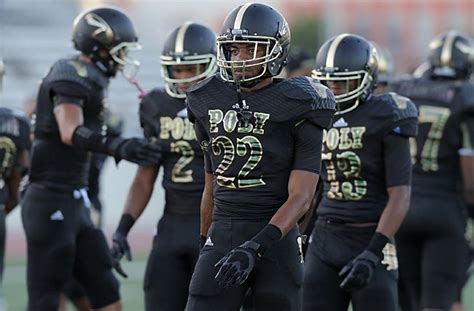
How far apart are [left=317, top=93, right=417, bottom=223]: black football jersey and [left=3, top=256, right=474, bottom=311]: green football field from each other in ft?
11.2

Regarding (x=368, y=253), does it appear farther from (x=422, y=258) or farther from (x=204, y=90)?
(x=422, y=258)

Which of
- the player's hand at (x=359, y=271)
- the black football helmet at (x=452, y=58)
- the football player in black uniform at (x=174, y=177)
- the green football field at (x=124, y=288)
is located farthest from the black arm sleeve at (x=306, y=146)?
the green football field at (x=124, y=288)

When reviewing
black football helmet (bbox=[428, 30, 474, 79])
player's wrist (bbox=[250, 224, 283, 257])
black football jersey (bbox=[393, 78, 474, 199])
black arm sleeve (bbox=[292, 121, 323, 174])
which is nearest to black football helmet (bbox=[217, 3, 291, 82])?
black arm sleeve (bbox=[292, 121, 323, 174])

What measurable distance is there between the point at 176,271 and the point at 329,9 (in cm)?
1886

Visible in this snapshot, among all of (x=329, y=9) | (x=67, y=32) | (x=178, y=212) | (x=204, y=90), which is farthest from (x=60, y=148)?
(x=329, y=9)

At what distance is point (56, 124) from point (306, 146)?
217 cm

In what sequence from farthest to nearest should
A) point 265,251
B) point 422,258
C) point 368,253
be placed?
point 422,258 < point 368,253 < point 265,251

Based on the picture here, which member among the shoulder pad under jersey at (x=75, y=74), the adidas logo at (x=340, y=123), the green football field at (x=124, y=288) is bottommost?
the green football field at (x=124, y=288)

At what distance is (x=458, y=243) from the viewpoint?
7246mm

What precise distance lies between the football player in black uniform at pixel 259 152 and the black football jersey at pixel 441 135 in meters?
2.36

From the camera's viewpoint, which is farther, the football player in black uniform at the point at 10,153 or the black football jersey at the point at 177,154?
the football player in black uniform at the point at 10,153

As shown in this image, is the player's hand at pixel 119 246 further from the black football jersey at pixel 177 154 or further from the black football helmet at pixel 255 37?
the black football helmet at pixel 255 37

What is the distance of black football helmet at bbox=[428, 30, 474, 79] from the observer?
7.77 meters

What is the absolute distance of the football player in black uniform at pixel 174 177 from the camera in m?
6.09
